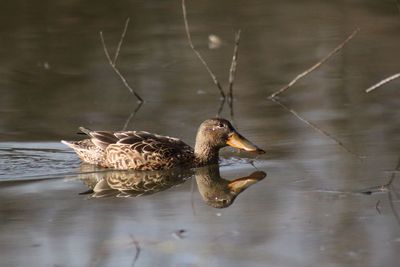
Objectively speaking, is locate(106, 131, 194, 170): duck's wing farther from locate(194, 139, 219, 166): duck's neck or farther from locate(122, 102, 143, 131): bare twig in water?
locate(122, 102, 143, 131): bare twig in water

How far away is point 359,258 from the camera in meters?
6.38

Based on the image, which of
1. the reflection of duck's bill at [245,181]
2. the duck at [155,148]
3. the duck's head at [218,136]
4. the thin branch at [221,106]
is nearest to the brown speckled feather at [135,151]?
the duck at [155,148]

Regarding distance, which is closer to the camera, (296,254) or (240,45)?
(296,254)

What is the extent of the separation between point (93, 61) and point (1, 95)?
204 cm

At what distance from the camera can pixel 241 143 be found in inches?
381

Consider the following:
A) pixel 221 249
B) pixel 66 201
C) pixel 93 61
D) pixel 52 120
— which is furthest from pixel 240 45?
pixel 221 249

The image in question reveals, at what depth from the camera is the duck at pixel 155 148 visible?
959 cm

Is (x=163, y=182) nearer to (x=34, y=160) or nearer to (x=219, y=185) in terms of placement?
(x=219, y=185)

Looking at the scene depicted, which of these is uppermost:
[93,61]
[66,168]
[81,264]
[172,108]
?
[93,61]

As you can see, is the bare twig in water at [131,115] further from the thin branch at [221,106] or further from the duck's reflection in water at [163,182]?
the duck's reflection in water at [163,182]

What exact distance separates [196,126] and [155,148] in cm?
141

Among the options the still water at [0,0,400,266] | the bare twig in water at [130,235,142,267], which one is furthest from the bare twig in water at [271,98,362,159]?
the bare twig in water at [130,235,142,267]

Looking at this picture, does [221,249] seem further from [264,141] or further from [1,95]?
[1,95]

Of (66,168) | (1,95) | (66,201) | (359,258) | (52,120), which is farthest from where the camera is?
(1,95)
